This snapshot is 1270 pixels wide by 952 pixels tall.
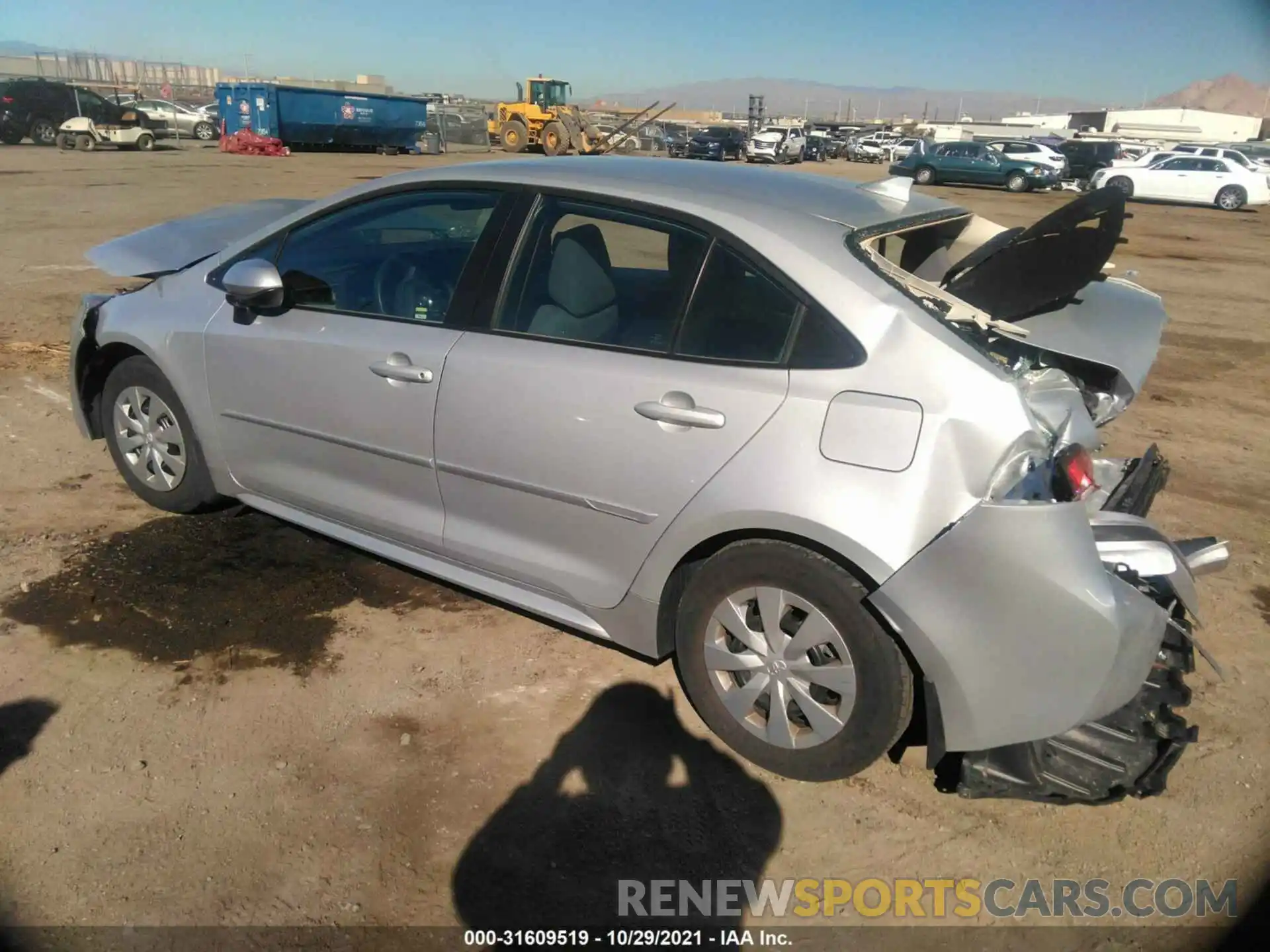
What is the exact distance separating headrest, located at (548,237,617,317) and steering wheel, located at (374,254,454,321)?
15.9 inches

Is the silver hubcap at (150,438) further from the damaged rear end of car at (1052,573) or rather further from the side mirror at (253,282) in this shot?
the damaged rear end of car at (1052,573)

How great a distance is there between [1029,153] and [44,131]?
34.3 m

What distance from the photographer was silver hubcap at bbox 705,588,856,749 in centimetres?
264

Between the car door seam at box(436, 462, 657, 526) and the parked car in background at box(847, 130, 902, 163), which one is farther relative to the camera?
the parked car in background at box(847, 130, 902, 163)

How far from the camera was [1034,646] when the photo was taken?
2.36 metres

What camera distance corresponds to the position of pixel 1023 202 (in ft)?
87.4

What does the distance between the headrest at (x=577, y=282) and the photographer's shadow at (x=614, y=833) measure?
55.4 inches

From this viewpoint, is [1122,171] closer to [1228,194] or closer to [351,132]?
[1228,194]

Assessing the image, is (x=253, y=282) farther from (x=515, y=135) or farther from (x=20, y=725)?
(x=515, y=135)

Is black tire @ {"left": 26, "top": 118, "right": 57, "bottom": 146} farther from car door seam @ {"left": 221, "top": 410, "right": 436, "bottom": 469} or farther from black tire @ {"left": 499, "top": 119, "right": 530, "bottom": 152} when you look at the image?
car door seam @ {"left": 221, "top": 410, "right": 436, "bottom": 469}

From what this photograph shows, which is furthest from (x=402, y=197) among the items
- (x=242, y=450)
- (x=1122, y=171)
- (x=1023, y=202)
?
(x=1122, y=171)

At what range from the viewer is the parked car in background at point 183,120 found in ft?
121

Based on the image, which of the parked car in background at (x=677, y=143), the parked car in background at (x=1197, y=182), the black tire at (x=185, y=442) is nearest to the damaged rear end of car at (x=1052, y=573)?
the black tire at (x=185, y=442)

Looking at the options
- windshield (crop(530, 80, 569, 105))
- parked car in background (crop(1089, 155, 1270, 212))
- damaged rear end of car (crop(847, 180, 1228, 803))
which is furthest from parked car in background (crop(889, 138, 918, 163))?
damaged rear end of car (crop(847, 180, 1228, 803))
